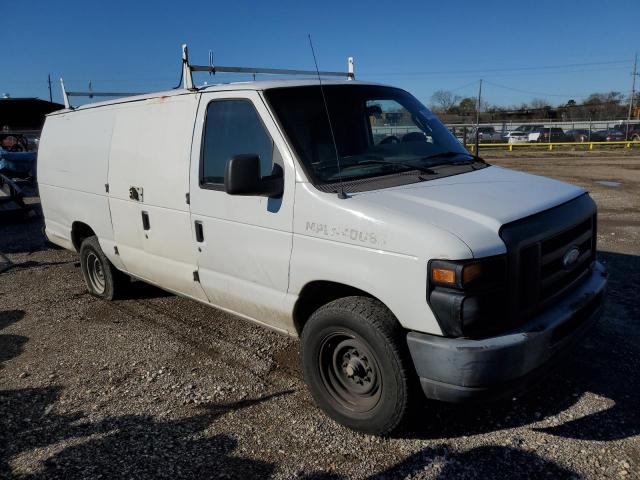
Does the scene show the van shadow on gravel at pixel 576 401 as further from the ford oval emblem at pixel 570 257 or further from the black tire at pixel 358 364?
the ford oval emblem at pixel 570 257

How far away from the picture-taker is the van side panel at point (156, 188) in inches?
171

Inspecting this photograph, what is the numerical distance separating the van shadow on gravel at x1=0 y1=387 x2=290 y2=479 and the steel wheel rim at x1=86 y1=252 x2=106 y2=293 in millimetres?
2380

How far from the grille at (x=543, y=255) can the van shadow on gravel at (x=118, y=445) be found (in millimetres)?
1727

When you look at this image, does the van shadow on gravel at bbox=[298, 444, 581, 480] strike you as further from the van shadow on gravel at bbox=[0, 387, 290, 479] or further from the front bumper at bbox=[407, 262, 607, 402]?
the van shadow on gravel at bbox=[0, 387, 290, 479]

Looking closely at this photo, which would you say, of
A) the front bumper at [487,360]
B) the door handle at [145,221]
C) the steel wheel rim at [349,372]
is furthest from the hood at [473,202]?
the door handle at [145,221]

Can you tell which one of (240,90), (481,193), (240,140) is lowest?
(481,193)

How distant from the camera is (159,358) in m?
4.59

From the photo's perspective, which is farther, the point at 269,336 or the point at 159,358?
the point at 269,336

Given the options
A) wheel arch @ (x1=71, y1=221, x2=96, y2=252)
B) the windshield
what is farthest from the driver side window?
wheel arch @ (x1=71, y1=221, x2=96, y2=252)

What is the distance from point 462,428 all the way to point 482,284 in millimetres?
1157

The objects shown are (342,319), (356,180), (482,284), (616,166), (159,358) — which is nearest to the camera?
(482,284)

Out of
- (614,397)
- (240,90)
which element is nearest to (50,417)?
(240,90)

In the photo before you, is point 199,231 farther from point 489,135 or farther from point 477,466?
point 489,135

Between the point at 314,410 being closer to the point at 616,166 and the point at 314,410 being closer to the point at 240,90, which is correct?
the point at 240,90
